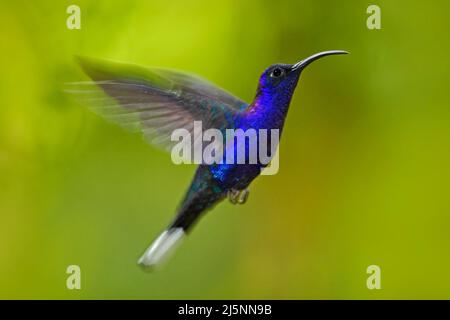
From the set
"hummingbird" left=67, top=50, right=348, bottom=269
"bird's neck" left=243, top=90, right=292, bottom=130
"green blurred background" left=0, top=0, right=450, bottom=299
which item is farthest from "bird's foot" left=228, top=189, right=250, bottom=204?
"green blurred background" left=0, top=0, right=450, bottom=299

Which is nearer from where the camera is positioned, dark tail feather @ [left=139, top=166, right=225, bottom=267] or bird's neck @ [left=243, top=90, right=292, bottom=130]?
bird's neck @ [left=243, top=90, right=292, bottom=130]

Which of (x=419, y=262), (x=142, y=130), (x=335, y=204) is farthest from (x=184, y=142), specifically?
(x=419, y=262)

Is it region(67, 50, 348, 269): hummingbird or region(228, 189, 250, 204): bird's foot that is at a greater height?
region(67, 50, 348, 269): hummingbird

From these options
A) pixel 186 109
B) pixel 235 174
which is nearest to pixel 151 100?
pixel 186 109

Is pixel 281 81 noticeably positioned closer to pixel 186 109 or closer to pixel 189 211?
pixel 186 109

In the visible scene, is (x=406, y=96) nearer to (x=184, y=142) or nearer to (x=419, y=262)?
(x=419, y=262)

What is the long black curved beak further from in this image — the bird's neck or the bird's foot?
the bird's foot

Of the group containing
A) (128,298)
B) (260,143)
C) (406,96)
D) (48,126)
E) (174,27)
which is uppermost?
(174,27)

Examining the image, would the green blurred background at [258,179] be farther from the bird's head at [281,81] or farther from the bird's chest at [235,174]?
the bird's head at [281,81]
